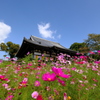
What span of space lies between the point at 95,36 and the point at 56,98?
19916 millimetres

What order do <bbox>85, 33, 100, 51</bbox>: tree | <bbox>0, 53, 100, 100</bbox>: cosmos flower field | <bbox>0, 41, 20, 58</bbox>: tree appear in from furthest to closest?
<bbox>0, 41, 20, 58</bbox>: tree → <bbox>85, 33, 100, 51</bbox>: tree → <bbox>0, 53, 100, 100</bbox>: cosmos flower field

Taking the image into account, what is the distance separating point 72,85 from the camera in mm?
1291

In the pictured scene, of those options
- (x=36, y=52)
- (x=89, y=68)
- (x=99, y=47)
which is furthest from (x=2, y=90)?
(x=99, y=47)

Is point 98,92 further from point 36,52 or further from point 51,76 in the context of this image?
point 36,52

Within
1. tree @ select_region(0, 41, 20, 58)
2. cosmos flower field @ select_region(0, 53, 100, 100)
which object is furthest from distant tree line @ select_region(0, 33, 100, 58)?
cosmos flower field @ select_region(0, 53, 100, 100)

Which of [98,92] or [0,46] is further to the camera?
[0,46]

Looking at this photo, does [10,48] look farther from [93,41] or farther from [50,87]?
[50,87]

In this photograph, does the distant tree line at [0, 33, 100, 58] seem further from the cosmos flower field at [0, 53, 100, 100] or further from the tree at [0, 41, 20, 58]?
the cosmos flower field at [0, 53, 100, 100]

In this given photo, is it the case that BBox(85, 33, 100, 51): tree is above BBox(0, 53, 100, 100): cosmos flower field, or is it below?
above

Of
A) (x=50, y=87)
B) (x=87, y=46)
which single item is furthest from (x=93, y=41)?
(x=50, y=87)

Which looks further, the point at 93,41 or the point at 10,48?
the point at 10,48

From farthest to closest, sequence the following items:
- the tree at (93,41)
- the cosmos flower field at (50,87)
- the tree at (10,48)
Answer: the tree at (10,48), the tree at (93,41), the cosmos flower field at (50,87)

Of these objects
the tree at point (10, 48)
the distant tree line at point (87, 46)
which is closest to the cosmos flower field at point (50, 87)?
the distant tree line at point (87, 46)

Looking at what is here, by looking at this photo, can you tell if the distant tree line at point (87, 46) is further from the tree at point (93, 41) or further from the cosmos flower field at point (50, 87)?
the cosmos flower field at point (50, 87)
